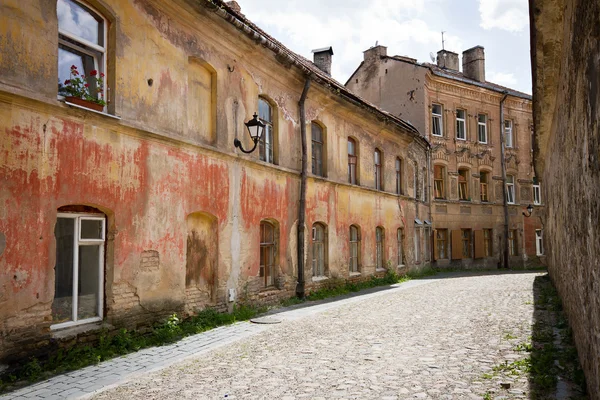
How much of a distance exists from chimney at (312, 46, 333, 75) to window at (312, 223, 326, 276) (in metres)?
9.59

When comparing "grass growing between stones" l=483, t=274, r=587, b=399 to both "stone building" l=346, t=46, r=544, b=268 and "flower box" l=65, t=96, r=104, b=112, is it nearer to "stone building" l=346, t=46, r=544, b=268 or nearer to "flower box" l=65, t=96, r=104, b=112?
"flower box" l=65, t=96, r=104, b=112

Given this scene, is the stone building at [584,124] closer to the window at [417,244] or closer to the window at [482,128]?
the window at [417,244]

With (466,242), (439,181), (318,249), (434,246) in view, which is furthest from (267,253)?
(466,242)

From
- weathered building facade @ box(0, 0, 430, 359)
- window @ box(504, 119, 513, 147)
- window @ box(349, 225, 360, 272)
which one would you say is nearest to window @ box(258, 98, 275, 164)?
weathered building facade @ box(0, 0, 430, 359)

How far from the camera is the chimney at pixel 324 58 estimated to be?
2220 cm

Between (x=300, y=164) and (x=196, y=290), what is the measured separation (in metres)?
5.59

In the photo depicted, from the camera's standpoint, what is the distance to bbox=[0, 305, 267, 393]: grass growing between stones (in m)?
6.14

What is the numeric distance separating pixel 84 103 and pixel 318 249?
930 centimetres

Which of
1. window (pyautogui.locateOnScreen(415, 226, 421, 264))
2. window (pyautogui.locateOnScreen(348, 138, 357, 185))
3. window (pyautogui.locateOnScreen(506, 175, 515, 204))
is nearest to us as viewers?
window (pyautogui.locateOnScreen(348, 138, 357, 185))

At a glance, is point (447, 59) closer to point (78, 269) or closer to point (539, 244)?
point (539, 244)

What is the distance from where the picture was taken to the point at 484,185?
29.0 m

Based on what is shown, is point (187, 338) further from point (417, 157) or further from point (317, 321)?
point (417, 157)

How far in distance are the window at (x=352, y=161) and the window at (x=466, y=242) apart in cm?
1194

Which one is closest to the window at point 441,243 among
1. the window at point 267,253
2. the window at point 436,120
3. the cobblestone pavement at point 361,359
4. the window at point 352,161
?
the window at point 436,120
